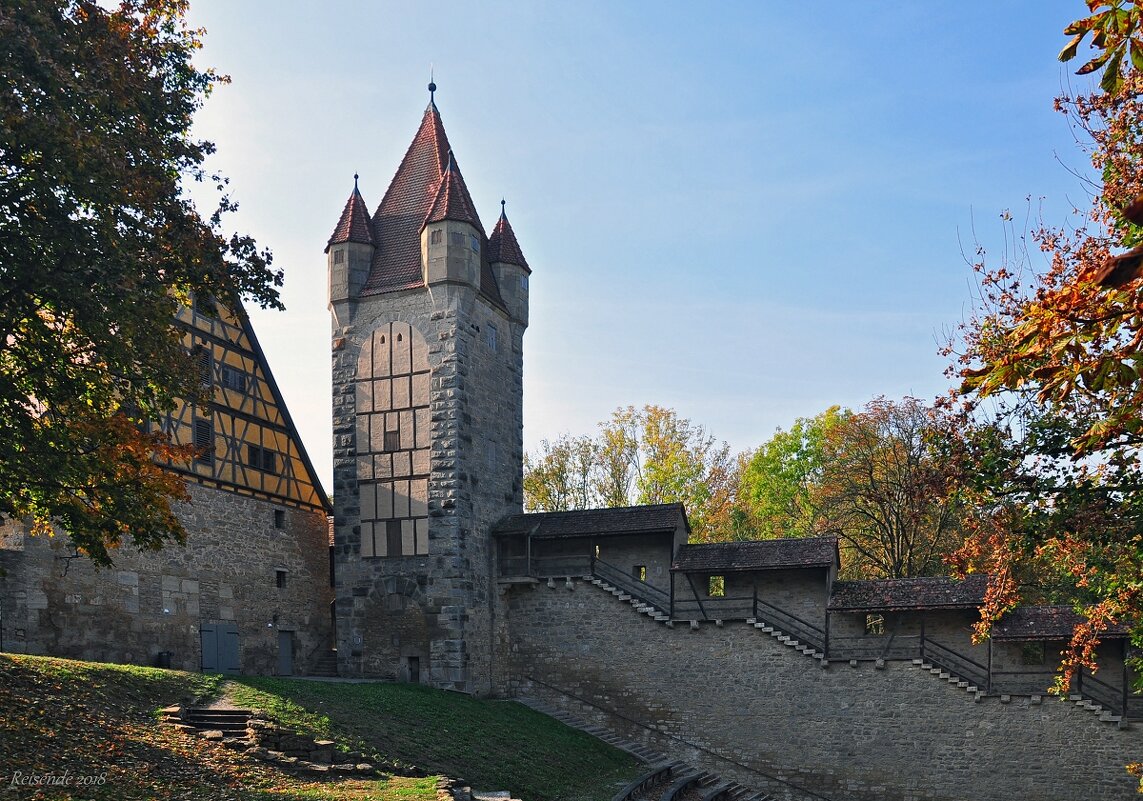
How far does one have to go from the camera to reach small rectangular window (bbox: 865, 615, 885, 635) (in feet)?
→ 90.5

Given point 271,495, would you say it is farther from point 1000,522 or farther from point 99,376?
point 1000,522

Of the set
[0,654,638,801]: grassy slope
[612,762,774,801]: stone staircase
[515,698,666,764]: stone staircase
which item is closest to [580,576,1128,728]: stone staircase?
[515,698,666,764]: stone staircase

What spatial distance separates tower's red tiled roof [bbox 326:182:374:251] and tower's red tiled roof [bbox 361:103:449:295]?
32 centimetres

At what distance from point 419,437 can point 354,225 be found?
6.81 m

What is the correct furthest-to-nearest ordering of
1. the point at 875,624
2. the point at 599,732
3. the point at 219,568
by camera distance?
the point at 875,624 < the point at 599,732 < the point at 219,568

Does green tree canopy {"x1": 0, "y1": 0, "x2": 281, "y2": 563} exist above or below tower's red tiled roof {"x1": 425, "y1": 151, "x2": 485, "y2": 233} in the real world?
below

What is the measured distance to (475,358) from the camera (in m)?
29.3

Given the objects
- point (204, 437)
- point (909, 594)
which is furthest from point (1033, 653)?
point (204, 437)

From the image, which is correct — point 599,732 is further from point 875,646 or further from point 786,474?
point 786,474

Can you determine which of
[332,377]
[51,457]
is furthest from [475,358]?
[51,457]

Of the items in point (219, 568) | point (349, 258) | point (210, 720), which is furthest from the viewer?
point (349, 258)

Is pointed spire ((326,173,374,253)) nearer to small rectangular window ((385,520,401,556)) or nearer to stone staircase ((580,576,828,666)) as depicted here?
small rectangular window ((385,520,401,556))

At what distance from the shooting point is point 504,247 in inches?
1252

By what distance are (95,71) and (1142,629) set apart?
15.1 m
